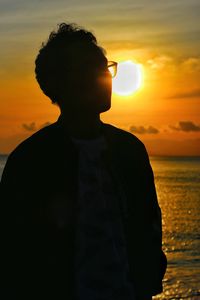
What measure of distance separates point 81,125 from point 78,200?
1.24 ft

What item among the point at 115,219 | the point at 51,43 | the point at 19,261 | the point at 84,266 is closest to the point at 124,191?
the point at 115,219

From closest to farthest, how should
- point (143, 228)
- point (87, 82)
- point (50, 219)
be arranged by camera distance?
point (50, 219)
point (87, 82)
point (143, 228)

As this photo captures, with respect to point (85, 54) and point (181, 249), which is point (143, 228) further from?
point (181, 249)

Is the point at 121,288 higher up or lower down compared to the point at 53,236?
lower down

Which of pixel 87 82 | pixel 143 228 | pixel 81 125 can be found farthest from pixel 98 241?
pixel 87 82

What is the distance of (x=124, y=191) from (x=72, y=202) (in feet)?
0.96

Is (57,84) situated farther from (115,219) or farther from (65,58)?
(115,219)

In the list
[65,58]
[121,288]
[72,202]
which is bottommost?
[121,288]

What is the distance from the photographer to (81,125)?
122 inches

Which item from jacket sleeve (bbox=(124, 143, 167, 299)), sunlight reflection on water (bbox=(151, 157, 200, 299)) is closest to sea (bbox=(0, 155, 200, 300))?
sunlight reflection on water (bbox=(151, 157, 200, 299))

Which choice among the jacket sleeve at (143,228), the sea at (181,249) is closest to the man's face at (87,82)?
the jacket sleeve at (143,228)

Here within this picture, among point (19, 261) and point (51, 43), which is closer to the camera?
point (19, 261)

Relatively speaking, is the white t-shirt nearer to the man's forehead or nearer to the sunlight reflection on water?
the man's forehead

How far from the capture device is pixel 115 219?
3021 millimetres
